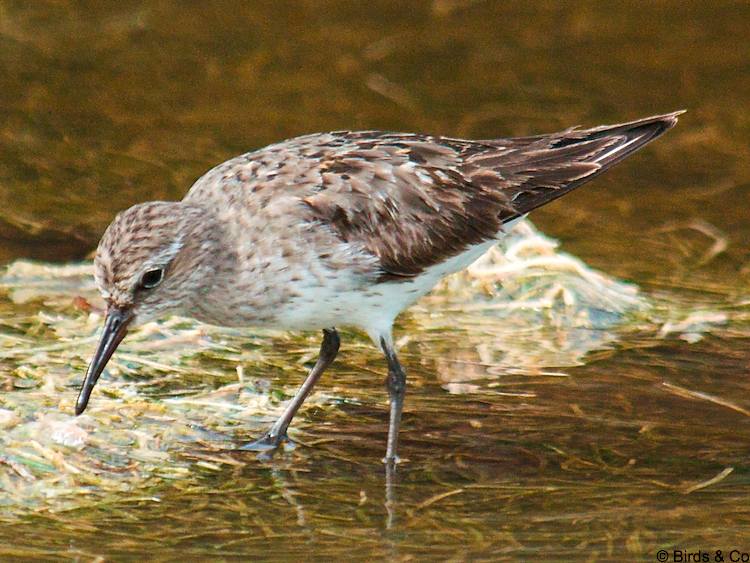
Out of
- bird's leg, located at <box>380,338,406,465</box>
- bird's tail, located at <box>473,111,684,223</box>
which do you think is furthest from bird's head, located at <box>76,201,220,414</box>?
bird's tail, located at <box>473,111,684,223</box>

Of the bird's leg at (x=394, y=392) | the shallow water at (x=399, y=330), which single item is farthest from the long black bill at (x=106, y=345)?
the bird's leg at (x=394, y=392)

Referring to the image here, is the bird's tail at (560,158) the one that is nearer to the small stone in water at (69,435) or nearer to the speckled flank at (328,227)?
the speckled flank at (328,227)

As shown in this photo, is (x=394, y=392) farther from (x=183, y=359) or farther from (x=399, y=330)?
(x=399, y=330)

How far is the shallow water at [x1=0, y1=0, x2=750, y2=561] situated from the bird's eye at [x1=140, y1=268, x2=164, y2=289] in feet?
2.79

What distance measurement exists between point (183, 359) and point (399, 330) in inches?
61.0

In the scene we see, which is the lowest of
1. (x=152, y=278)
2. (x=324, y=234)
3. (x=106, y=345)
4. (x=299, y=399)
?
(x=299, y=399)

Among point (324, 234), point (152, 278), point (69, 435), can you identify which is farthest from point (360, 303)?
point (69, 435)

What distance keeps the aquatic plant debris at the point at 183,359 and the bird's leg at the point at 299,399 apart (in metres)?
0.17

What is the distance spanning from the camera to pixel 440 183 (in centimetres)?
823

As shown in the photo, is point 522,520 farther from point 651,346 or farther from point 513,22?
point 513,22

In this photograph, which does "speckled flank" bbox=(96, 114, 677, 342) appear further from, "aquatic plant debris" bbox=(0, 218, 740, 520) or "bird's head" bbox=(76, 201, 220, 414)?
"aquatic plant debris" bbox=(0, 218, 740, 520)

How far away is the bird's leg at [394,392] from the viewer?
7.63m

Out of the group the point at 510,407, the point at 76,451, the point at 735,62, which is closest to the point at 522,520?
the point at 510,407

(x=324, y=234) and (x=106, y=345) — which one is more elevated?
(x=324, y=234)
